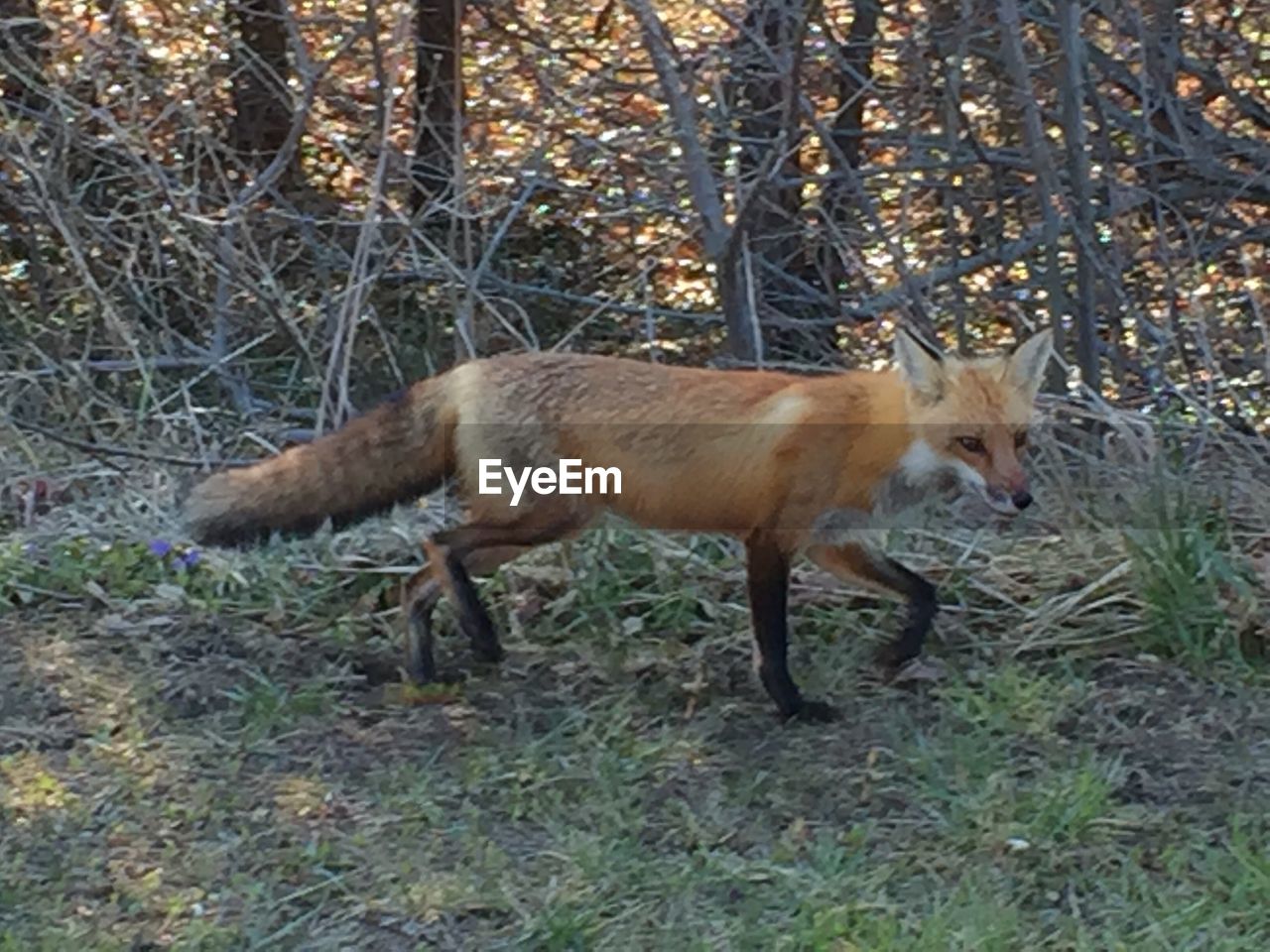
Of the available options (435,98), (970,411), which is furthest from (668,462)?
(435,98)

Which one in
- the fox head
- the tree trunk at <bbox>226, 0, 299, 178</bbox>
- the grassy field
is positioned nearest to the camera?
the grassy field

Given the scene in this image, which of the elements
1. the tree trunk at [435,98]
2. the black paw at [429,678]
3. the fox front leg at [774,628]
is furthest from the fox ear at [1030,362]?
the tree trunk at [435,98]

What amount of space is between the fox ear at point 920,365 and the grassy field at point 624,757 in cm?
77

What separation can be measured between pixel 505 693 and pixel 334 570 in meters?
0.95

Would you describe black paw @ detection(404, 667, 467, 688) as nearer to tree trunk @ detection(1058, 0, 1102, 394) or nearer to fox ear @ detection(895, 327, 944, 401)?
fox ear @ detection(895, 327, 944, 401)

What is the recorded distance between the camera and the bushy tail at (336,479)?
4.91m

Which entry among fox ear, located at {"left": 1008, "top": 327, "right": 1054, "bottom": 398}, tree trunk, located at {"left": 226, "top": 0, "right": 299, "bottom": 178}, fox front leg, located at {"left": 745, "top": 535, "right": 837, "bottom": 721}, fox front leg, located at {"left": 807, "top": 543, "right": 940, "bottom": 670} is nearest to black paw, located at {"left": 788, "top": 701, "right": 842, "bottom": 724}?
fox front leg, located at {"left": 745, "top": 535, "right": 837, "bottom": 721}

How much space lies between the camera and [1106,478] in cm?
582

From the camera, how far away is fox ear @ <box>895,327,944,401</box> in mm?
4762

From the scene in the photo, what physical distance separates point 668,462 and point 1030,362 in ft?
3.26

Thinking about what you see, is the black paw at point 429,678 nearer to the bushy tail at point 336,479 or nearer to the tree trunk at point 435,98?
the bushy tail at point 336,479

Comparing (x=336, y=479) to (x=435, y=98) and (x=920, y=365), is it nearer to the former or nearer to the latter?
(x=920, y=365)

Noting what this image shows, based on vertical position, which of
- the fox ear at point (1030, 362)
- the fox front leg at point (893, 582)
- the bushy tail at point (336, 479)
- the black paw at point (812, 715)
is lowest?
the black paw at point (812, 715)

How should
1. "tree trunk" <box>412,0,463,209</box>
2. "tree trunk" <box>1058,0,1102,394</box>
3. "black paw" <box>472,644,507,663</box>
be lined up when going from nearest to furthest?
"black paw" <box>472,644,507,663</box> → "tree trunk" <box>1058,0,1102,394</box> → "tree trunk" <box>412,0,463,209</box>
